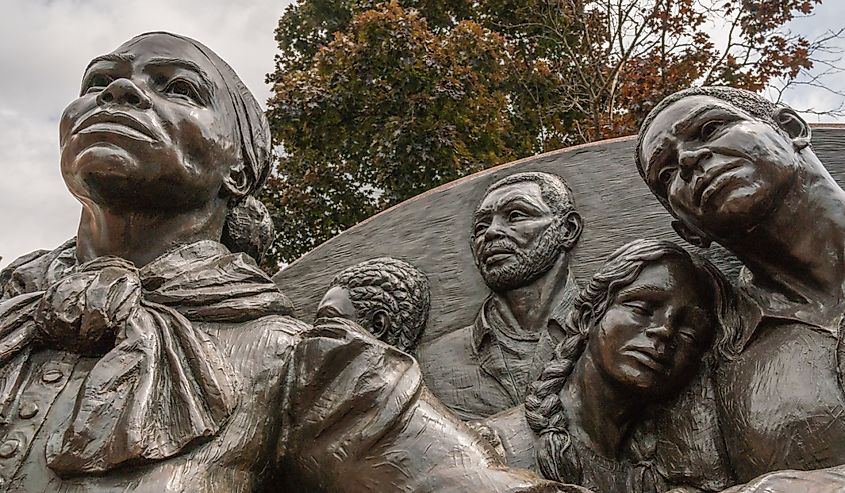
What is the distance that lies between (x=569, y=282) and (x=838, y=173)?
33.2 inches

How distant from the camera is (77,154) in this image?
91.1 inches

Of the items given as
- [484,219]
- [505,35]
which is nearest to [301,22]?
[505,35]

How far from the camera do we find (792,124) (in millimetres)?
2469

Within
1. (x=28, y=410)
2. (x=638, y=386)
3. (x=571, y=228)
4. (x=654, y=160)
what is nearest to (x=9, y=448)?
(x=28, y=410)

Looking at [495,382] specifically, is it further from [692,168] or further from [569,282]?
[692,168]

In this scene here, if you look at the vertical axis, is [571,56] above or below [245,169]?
below

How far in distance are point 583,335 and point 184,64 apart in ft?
4.19

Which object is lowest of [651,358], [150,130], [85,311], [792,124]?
[651,358]

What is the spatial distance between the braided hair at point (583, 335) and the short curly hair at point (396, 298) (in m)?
0.64

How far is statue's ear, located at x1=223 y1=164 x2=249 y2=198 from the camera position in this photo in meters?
2.53

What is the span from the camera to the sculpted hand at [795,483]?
1.76 metres

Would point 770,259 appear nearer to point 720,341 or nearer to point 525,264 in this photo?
point 720,341

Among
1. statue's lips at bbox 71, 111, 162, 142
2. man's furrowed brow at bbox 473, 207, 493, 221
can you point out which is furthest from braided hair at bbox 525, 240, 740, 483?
statue's lips at bbox 71, 111, 162, 142

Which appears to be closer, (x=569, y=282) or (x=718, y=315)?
(x=718, y=315)
